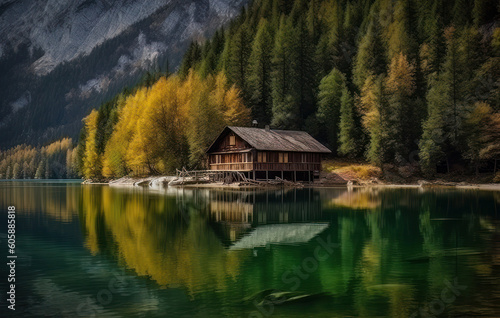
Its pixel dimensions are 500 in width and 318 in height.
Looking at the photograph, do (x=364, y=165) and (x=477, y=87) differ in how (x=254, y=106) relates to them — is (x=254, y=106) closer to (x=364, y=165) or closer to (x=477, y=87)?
(x=364, y=165)

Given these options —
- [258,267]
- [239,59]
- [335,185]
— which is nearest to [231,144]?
[335,185]

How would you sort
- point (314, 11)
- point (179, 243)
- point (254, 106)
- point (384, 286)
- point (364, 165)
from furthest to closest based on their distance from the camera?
point (314, 11), point (254, 106), point (364, 165), point (179, 243), point (384, 286)

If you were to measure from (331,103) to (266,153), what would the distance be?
17.4m

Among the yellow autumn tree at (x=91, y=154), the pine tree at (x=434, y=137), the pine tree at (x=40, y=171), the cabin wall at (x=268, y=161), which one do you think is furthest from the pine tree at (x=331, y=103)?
→ the pine tree at (x=40, y=171)

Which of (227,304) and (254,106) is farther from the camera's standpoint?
(254,106)

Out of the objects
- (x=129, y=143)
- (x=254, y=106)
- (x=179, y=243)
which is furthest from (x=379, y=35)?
(x=179, y=243)

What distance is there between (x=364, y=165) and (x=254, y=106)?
80.9 ft

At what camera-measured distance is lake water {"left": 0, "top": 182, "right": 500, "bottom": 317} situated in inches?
388

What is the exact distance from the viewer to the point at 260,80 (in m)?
80.8

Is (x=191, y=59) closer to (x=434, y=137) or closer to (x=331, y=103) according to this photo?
(x=331, y=103)

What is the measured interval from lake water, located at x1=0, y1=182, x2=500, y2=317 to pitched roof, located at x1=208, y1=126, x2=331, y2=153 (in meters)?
36.5

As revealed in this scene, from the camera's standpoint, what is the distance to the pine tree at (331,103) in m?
72.4

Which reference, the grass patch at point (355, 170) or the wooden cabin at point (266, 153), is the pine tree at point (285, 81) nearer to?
the wooden cabin at point (266, 153)

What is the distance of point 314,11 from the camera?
95688 millimetres
